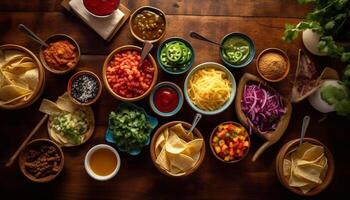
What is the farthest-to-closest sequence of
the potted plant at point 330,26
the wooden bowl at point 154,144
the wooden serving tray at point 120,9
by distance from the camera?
Result: the wooden serving tray at point 120,9 < the wooden bowl at point 154,144 < the potted plant at point 330,26

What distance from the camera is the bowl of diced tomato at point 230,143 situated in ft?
9.18

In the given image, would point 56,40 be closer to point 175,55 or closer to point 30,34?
point 30,34

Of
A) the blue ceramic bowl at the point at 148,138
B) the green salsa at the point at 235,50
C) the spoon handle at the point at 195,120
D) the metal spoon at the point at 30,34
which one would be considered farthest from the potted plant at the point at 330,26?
the metal spoon at the point at 30,34

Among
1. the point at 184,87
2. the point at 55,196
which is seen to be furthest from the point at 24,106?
the point at 184,87

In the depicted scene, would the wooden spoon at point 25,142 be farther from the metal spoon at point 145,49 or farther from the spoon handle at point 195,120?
the spoon handle at point 195,120

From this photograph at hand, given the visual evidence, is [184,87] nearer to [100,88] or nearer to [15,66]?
[100,88]

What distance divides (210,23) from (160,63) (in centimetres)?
48

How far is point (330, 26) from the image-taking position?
8.14 ft

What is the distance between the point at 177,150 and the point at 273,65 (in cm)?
86

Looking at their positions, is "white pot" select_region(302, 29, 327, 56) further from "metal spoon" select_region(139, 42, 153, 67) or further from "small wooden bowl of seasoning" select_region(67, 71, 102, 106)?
"small wooden bowl of seasoning" select_region(67, 71, 102, 106)

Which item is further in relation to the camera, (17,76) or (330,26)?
(17,76)

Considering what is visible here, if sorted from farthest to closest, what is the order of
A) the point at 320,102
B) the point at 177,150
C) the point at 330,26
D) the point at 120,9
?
the point at 120,9 < the point at 320,102 < the point at 177,150 < the point at 330,26

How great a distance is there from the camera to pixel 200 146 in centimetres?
277

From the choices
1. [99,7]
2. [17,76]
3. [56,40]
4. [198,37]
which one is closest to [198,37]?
[198,37]
